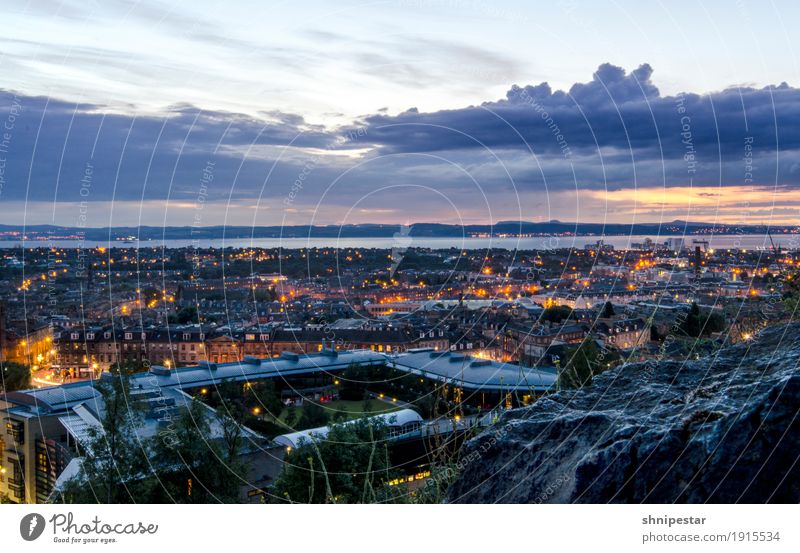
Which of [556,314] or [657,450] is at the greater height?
[657,450]

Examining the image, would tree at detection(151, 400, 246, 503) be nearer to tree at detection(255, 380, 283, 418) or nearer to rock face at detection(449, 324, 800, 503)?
rock face at detection(449, 324, 800, 503)

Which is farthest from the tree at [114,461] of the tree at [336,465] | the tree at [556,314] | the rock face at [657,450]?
the tree at [556,314]

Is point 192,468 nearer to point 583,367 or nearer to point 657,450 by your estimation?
point 657,450

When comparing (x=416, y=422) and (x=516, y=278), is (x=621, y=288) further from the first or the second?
(x=416, y=422)

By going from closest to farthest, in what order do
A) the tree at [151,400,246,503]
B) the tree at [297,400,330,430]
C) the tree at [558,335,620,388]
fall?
1. the tree at [558,335,620,388]
2. the tree at [151,400,246,503]
3. the tree at [297,400,330,430]

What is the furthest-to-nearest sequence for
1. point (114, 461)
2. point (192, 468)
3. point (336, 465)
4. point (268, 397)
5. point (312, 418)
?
point (268, 397) < point (312, 418) < point (336, 465) < point (192, 468) < point (114, 461)

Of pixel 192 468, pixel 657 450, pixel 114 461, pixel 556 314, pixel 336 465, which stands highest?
pixel 657 450

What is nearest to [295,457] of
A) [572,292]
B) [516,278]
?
[516,278]

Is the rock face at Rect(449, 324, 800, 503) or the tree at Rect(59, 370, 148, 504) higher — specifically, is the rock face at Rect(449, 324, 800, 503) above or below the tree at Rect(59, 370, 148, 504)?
above

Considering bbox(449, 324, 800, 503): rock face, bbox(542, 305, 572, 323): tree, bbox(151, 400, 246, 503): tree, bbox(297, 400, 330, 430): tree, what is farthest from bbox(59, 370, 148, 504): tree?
bbox(542, 305, 572, 323): tree

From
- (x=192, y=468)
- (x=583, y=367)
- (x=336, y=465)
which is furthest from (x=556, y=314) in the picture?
(x=192, y=468)
